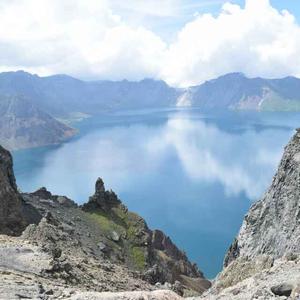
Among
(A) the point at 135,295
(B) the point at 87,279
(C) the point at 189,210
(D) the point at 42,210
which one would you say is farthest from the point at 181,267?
(C) the point at 189,210

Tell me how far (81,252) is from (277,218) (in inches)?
959

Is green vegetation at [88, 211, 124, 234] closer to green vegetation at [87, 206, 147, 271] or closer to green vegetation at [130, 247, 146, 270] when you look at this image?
green vegetation at [87, 206, 147, 271]

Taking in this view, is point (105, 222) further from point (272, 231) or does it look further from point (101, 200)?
point (272, 231)

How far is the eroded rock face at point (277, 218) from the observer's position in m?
41.8

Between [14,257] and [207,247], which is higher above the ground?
[207,247]

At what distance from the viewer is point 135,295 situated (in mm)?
22344

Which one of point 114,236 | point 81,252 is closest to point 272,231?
point 81,252

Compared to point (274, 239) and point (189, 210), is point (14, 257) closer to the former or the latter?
point (274, 239)

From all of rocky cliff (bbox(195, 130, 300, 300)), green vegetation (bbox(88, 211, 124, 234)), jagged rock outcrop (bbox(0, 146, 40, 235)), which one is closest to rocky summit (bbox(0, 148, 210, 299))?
jagged rock outcrop (bbox(0, 146, 40, 235))

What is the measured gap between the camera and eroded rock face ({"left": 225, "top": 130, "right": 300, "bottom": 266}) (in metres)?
41.8

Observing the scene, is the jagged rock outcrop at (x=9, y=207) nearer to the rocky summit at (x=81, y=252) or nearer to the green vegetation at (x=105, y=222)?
the rocky summit at (x=81, y=252)

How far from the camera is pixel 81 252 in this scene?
5844 centimetres

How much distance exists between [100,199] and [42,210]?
806 inches

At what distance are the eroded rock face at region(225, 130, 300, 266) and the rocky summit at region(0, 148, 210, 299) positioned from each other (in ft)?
30.8
